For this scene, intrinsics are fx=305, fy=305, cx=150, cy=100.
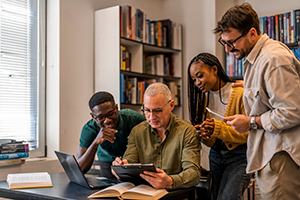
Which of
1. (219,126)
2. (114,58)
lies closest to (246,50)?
(219,126)

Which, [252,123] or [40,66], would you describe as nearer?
[252,123]

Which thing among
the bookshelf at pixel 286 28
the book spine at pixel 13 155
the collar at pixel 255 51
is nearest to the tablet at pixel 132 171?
the collar at pixel 255 51

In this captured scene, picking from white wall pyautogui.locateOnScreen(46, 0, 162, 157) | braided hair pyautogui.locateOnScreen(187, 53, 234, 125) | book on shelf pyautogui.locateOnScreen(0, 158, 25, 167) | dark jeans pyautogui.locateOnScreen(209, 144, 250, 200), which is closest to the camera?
dark jeans pyautogui.locateOnScreen(209, 144, 250, 200)

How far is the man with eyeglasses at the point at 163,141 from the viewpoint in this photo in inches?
67.7

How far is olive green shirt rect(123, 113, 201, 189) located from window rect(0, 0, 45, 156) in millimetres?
1666

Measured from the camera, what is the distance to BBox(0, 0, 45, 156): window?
298 centimetres

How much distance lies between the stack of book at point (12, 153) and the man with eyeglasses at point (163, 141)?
4.53 ft

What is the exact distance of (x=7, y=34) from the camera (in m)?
3.00

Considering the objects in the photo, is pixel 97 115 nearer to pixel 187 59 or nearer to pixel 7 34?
pixel 7 34

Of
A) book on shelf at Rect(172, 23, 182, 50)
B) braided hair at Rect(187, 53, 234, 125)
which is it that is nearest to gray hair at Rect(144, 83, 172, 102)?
braided hair at Rect(187, 53, 234, 125)

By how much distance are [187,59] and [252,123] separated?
288 centimetres

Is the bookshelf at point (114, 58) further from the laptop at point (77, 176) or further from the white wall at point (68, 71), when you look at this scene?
the laptop at point (77, 176)

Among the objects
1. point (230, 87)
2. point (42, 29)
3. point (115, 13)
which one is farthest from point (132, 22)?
point (230, 87)

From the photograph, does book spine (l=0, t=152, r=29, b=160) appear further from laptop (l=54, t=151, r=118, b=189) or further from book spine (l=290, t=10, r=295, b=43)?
book spine (l=290, t=10, r=295, b=43)
